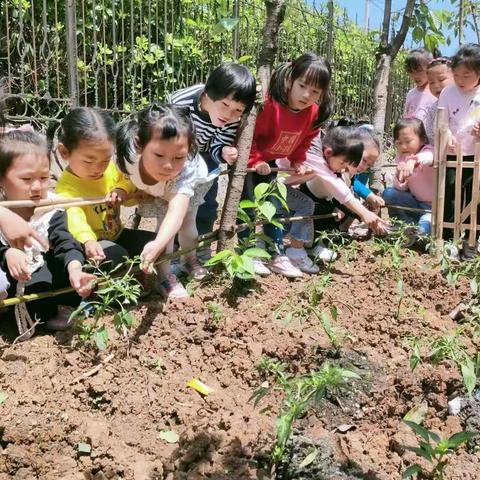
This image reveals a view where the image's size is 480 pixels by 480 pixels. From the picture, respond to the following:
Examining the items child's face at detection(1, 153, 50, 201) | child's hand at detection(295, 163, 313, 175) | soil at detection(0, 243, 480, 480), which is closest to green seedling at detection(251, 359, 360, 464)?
soil at detection(0, 243, 480, 480)

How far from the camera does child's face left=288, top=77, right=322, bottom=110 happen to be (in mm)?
3293

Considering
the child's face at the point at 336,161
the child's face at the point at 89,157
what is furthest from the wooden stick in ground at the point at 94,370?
the child's face at the point at 336,161

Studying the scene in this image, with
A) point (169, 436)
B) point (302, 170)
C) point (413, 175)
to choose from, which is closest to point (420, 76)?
point (413, 175)

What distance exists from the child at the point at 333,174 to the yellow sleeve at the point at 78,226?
137cm

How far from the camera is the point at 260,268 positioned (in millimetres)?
3203

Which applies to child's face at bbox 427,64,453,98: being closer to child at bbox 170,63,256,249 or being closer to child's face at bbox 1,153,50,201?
child at bbox 170,63,256,249

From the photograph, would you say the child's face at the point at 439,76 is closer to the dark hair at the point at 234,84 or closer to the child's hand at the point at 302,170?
the child's hand at the point at 302,170

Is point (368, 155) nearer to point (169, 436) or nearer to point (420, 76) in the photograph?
point (420, 76)

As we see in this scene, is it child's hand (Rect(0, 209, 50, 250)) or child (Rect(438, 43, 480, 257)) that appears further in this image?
child (Rect(438, 43, 480, 257))

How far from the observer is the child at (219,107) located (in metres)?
2.92

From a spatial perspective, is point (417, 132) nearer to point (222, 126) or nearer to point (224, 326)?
point (222, 126)

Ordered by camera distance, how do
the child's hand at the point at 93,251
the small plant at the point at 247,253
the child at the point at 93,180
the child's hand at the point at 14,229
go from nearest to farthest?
the child's hand at the point at 14,229, the child's hand at the point at 93,251, the child at the point at 93,180, the small plant at the point at 247,253

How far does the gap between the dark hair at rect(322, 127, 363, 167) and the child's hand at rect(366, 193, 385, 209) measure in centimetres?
48

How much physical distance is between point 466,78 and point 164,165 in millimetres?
2541
